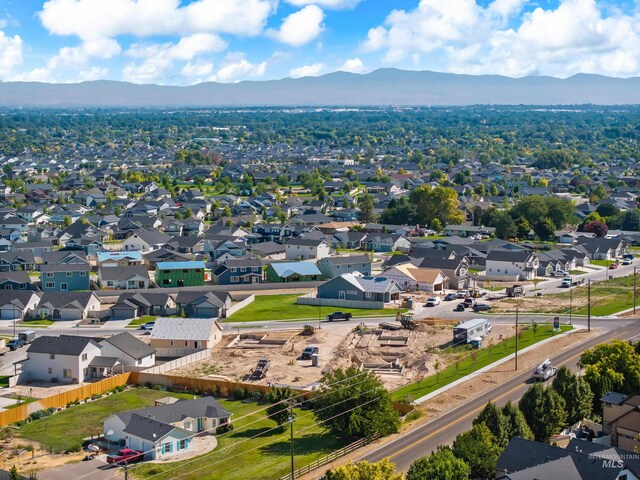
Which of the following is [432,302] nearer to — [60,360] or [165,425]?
[60,360]

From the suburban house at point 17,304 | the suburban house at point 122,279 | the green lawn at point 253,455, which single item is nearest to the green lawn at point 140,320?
the suburban house at point 17,304

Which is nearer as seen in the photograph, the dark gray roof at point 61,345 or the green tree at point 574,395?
the green tree at point 574,395

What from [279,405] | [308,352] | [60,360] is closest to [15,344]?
[60,360]

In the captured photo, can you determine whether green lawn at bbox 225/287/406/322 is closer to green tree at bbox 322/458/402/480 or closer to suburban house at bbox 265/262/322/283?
suburban house at bbox 265/262/322/283

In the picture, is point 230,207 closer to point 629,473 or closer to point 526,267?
point 526,267

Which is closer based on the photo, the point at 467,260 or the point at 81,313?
the point at 81,313

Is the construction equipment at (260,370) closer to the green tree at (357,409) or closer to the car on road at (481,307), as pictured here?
the green tree at (357,409)

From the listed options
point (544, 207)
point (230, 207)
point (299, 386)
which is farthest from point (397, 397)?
point (230, 207)
